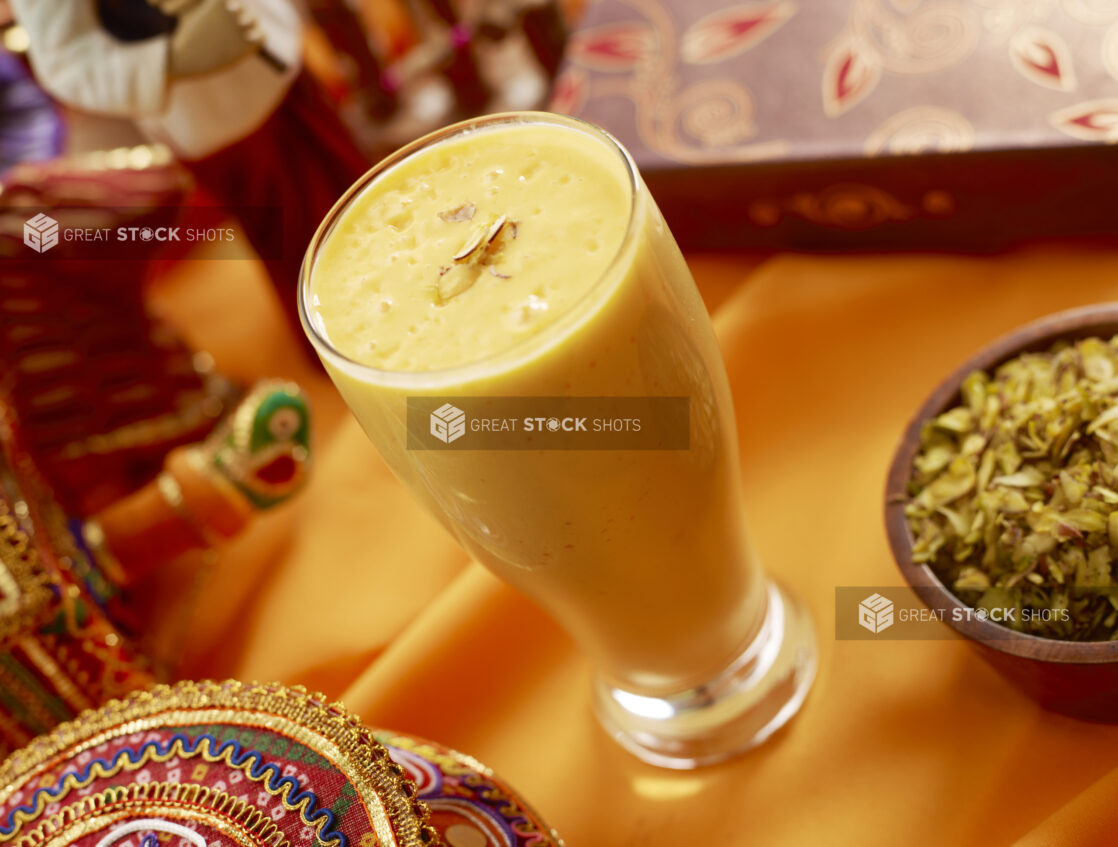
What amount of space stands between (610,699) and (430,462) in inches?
11.6

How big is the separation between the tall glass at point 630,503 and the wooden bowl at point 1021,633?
99 millimetres

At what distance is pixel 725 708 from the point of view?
689mm

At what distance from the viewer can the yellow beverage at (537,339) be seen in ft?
1.48

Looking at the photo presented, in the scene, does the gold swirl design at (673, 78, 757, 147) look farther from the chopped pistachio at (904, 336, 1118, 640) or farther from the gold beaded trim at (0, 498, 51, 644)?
the gold beaded trim at (0, 498, 51, 644)

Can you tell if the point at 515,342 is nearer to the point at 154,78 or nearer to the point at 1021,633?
the point at 1021,633

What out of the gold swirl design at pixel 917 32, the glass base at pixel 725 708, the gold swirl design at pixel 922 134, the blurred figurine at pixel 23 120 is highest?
the blurred figurine at pixel 23 120

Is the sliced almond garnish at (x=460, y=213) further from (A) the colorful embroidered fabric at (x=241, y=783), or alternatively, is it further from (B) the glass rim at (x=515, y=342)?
(A) the colorful embroidered fabric at (x=241, y=783)

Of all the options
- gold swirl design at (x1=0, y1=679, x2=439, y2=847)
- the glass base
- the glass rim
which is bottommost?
the glass base

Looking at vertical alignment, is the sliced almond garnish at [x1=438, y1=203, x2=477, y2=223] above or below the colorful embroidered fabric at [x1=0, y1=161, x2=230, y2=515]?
above

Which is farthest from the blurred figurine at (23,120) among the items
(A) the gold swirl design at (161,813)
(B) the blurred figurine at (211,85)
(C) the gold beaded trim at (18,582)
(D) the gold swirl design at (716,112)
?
(A) the gold swirl design at (161,813)

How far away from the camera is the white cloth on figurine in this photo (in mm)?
725

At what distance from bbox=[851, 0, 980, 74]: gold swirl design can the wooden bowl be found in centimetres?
30

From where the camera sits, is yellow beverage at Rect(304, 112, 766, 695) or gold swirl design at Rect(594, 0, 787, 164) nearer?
yellow beverage at Rect(304, 112, 766, 695)

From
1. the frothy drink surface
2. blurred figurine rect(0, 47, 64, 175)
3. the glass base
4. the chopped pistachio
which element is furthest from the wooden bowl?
blurred figurine rect(0, 47, 64, 175)
